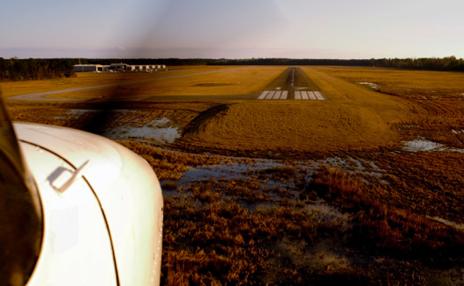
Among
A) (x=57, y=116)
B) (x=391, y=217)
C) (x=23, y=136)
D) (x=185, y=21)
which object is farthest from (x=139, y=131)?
(x=23, y=136)

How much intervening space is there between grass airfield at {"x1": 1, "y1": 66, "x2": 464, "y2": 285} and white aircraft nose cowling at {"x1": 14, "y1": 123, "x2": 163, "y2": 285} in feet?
5.01

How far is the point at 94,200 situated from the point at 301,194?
35.8 ft

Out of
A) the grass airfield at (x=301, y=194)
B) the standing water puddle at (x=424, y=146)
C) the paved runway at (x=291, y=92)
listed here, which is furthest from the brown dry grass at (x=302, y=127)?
the paved runway at (x=291, y=92)

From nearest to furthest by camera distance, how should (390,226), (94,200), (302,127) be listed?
(94,200), (390,226), (302,127)

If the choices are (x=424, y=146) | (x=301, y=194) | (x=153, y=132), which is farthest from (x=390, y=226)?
(x=153, y=132)

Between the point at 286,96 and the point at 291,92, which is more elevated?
the point at 291,92

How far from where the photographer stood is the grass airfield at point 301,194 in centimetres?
755

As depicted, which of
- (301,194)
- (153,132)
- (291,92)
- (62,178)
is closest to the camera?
(62,178)

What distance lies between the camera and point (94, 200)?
173cm

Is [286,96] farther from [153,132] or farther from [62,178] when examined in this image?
[62,178]

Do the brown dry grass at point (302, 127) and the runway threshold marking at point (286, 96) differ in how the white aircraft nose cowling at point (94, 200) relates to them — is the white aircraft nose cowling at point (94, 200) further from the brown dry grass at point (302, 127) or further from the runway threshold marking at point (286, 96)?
the runway threshold marking at point (286, 96)

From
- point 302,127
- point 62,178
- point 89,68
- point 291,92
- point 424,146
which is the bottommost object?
point 424,146

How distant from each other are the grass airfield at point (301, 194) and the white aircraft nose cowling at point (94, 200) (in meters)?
1.53

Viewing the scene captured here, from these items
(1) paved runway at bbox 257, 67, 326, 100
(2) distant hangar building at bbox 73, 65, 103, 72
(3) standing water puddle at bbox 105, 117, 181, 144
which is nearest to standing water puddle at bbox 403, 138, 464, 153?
(3) standing water puddle at bbox 105, 117, 181, 144
